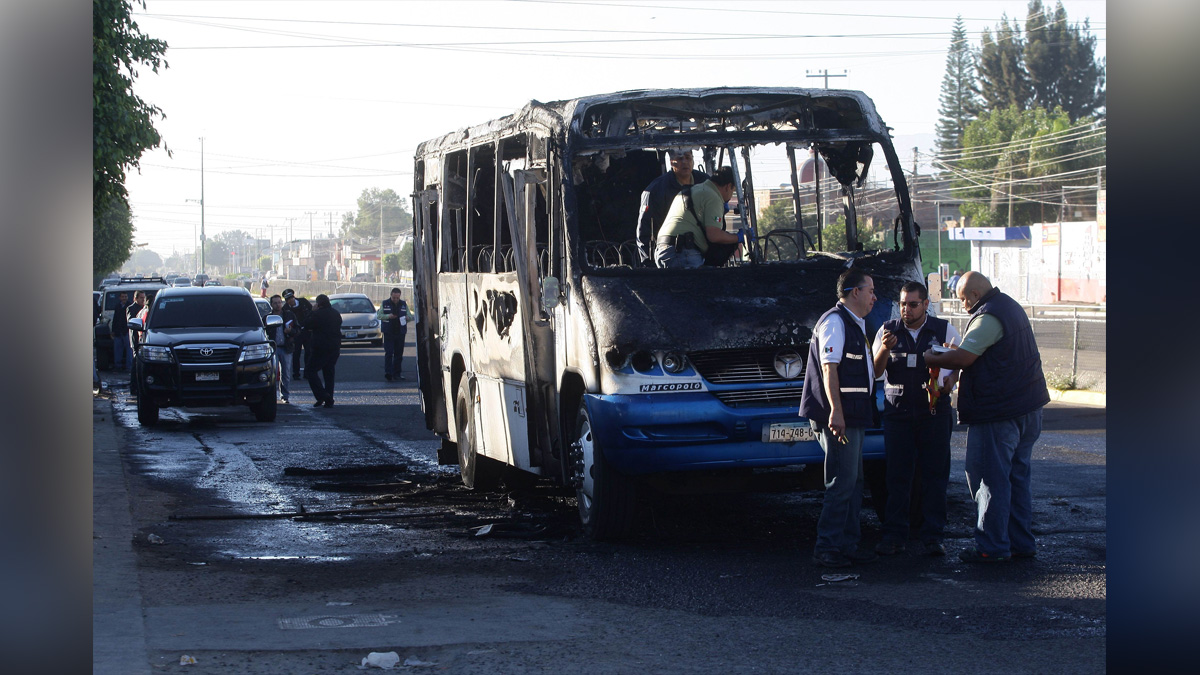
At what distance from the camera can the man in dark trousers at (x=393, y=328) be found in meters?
26.8

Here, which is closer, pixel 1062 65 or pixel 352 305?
pixel 352 305

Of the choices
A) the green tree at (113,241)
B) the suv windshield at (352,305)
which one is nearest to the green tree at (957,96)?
the green tree at (113,241)

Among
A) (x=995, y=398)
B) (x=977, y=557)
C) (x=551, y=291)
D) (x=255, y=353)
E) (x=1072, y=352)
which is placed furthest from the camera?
(x=1072, y=352)

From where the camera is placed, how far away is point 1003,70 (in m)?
112

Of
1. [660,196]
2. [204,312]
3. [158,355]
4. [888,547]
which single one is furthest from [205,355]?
[888,547]

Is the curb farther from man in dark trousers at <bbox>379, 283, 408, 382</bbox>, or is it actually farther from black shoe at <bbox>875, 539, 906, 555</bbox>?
black shoe at <bbox>875, 539, 906, 555</bbox>

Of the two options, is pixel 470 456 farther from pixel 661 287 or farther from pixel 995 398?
pixel 995 398

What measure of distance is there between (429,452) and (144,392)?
576 centimetres

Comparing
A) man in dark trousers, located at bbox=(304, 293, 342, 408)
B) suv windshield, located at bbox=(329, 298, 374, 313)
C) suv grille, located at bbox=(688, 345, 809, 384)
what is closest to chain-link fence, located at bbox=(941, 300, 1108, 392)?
man in dark trousers, located at bbox=(304, 293, 342, 408)

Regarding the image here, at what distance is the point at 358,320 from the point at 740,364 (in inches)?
1348

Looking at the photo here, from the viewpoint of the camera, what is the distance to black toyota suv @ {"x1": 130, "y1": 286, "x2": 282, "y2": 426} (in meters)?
19.3
